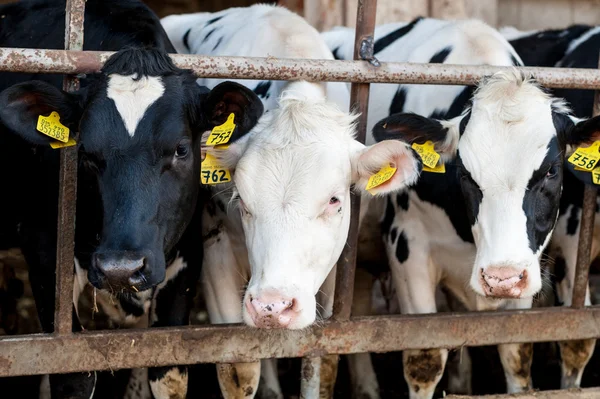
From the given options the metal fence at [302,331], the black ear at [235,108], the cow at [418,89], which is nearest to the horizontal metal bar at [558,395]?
the metal fence at [302,331]

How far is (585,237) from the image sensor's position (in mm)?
4238

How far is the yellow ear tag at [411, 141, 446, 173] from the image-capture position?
4070 mm

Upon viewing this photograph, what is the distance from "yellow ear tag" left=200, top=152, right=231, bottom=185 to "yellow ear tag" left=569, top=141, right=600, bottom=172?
150cm

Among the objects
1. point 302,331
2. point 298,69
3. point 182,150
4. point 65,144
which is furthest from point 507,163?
point 65,144

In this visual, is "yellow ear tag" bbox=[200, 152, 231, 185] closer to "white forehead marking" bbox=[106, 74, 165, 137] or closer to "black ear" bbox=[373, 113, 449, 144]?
"white forehead marking" bbox=[106, 74, 165, 137]

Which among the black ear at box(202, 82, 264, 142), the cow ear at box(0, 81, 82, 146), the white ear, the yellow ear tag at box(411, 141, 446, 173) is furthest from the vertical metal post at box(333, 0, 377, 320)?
the cow ear at box(0, 81, 82, 146)

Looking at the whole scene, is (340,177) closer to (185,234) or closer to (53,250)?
(185,234)

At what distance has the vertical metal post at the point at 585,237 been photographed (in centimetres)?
423

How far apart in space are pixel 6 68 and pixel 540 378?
4.04 meters

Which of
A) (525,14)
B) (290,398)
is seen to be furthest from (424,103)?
(525,14)

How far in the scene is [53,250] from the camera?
4.10m

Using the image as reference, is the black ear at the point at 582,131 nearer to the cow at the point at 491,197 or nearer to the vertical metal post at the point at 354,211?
the cow at the point at 491,197

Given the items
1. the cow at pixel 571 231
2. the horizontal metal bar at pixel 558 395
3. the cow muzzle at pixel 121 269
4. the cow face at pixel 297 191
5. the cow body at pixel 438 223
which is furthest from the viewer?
the cow at pixel 571 231

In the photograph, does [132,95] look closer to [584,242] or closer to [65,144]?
[65,144]
